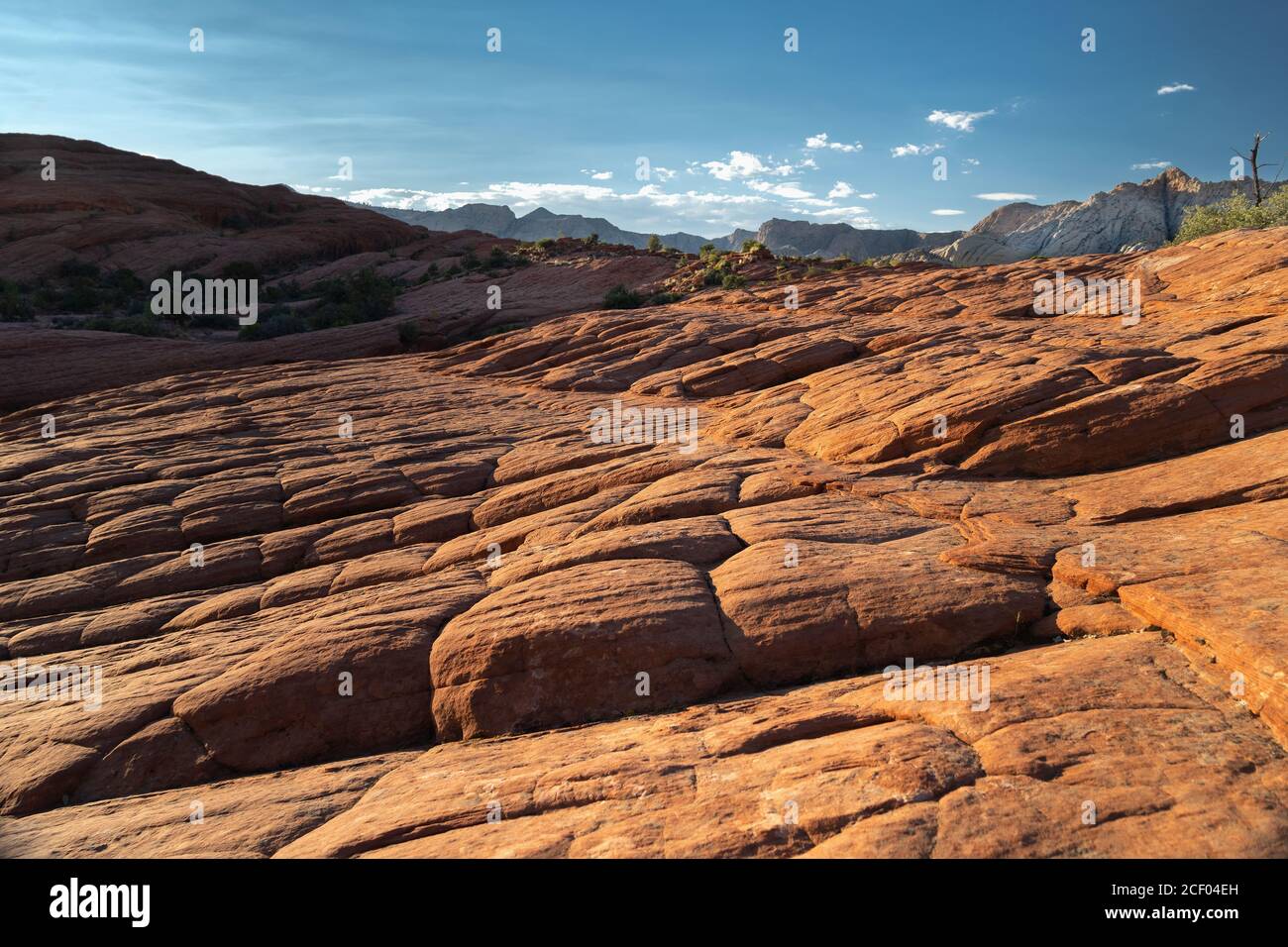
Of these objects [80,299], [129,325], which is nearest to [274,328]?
[129,325]

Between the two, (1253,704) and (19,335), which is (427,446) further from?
(19,335)

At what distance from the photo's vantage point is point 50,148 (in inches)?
2613

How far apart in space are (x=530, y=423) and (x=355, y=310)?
75.9ft

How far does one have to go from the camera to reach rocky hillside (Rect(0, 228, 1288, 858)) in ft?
18.8

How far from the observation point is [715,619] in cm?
893

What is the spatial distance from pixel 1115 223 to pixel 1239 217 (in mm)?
75184

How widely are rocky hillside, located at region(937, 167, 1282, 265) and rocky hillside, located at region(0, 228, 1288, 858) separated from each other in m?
89.3

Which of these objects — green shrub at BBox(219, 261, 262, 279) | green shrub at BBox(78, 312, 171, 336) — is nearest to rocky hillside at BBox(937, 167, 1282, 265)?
green shrub at BBox(219, 261, 262, 279)

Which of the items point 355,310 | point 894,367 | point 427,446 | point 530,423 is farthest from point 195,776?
point 355,310

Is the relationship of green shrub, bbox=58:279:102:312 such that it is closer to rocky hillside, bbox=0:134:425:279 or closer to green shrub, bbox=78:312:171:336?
green shrub, bbox=78:312:171:336

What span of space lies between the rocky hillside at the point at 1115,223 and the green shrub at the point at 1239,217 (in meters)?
52.6

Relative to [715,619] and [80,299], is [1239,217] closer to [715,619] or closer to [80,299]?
[715,619]

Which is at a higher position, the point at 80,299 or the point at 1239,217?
the point at 1239,217

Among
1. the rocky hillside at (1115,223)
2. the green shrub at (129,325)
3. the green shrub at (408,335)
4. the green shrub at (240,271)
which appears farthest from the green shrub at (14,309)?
the rocky hillside at (1115,223)
